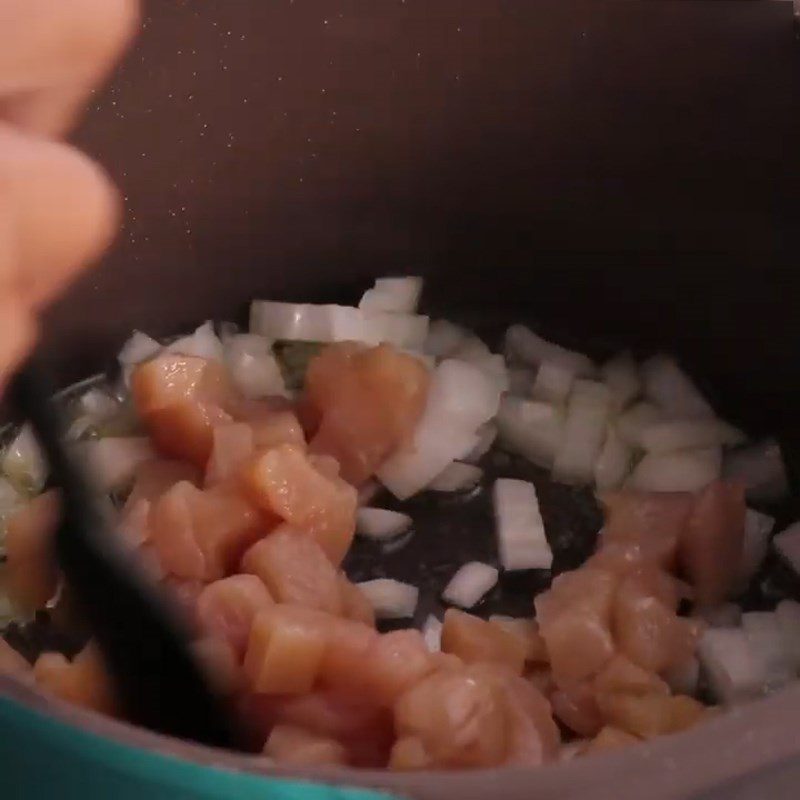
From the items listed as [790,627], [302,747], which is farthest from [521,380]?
[302,747]

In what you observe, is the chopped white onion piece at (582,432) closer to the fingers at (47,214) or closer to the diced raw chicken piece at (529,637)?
the diced raw chicken piece at (529,637)

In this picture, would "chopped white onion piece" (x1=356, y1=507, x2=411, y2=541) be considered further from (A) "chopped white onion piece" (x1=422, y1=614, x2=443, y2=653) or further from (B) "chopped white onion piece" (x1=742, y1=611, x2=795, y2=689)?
(B) "chopped white onion piece" (x1=742, y1=611, x2=795, y2=689)

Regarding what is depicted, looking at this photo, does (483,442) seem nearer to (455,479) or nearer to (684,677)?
(455,479)

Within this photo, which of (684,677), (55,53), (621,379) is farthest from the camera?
(621,379)

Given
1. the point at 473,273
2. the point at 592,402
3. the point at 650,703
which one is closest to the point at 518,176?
the point at 473,273

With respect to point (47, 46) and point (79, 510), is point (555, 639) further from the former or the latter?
point (47, 46)

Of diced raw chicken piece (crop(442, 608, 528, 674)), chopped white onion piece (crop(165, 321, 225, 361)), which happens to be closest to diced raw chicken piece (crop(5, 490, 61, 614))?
chopped white onion piece (crop(165, 321, 225, 361))
